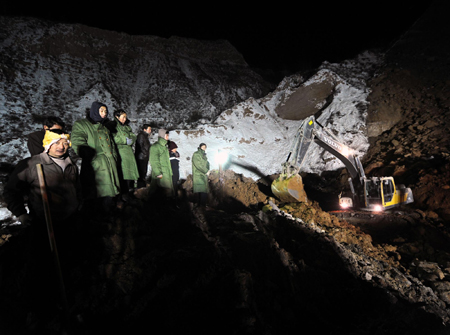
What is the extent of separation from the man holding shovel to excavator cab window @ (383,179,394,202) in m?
7.25

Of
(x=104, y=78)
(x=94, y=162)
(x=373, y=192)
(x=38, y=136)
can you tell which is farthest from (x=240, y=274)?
(x=104, y=78)

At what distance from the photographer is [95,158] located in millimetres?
3115

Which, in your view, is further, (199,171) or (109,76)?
(109,76)

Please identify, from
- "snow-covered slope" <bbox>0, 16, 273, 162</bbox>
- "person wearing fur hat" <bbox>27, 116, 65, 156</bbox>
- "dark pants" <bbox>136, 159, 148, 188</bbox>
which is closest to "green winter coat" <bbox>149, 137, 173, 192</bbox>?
"dark pants" <bbox>136, 159, 148, 188</bbox>

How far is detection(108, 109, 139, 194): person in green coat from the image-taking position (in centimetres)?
385

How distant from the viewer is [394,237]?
5.65 m

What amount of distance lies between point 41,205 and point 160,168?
2.58 m

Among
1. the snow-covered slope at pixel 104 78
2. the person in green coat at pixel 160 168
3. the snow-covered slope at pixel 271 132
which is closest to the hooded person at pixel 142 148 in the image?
the person in green coat at pixel 160 168

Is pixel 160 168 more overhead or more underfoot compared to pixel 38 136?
more underfoot

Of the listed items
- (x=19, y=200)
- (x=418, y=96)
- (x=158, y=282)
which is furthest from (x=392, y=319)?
(x=418, y=96)

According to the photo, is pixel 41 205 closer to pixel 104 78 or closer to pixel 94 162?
pixel 94 162

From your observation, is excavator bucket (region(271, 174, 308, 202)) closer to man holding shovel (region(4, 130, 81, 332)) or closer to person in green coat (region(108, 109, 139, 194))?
person in green coat (region(108, 109, 139, 194))

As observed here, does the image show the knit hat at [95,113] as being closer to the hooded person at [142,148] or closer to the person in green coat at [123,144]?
the person in green coat at [123,144]

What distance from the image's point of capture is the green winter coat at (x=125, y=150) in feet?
12.6
